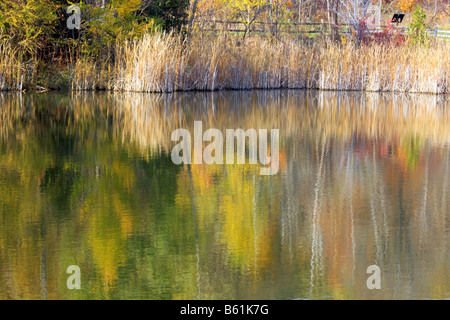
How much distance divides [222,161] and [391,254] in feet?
13.2

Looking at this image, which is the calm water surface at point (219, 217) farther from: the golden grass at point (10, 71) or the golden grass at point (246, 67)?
the golden grass at point (246, 67)

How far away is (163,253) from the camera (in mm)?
5039

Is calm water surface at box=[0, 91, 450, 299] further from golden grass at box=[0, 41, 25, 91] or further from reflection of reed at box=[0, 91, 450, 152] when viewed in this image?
golden grass at box=[0, 41, 25, 91]

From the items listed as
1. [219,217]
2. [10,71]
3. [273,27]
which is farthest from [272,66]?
[219,217]

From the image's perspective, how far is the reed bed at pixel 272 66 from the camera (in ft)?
62.7

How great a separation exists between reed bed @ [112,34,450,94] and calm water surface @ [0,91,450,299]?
7.28 metres

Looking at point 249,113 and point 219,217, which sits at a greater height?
point 249,113

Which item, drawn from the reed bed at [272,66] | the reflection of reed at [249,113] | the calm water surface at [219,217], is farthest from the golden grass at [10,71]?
the calm water surface at [219,217]

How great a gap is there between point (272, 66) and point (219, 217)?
54.8 feet

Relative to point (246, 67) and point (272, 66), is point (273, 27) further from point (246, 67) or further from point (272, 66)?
point (246, 67)

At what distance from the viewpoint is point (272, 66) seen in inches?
880

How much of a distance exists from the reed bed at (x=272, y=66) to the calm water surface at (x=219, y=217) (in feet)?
23.9
